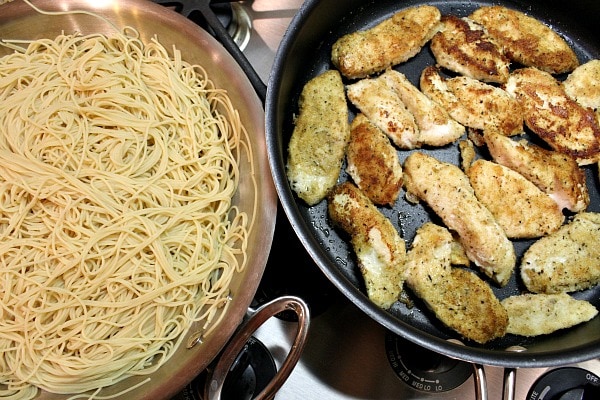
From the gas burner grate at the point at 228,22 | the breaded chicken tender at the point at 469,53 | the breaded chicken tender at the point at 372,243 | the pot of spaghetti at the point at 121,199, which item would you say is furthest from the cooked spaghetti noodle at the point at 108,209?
the breaded chicken tender at the point at 469,53

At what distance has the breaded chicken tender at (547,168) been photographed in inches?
87.2

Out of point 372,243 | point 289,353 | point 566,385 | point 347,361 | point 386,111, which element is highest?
point 386,111

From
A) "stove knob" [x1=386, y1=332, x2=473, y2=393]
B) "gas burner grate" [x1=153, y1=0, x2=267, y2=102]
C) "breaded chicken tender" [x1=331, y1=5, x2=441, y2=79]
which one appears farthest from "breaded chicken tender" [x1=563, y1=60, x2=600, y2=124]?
"gas burner grate" [x1=153, y1=0, x2=267, y2=102]

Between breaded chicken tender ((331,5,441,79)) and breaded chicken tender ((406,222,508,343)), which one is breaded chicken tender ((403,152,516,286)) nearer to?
breaded chicken tender ((406,222,508,343))

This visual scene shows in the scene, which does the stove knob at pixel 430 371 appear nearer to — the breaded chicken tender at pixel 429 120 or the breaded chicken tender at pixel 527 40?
the breaded chicken tender at pixel 429 120

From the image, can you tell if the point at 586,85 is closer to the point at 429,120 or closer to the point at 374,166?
the point at 429,120

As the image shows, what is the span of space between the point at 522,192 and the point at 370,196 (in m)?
0.67

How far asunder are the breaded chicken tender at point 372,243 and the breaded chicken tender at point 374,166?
7 centimetres

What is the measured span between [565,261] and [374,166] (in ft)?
2.89

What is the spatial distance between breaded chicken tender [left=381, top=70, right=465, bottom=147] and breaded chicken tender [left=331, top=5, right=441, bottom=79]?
0.14m

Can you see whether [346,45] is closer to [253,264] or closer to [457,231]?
[457,231]

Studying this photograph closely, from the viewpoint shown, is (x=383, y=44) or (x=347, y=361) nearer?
(x=347, y=361)

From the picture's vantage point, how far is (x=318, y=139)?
2.23 m

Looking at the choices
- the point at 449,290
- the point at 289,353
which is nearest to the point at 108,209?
the point at 289,353
